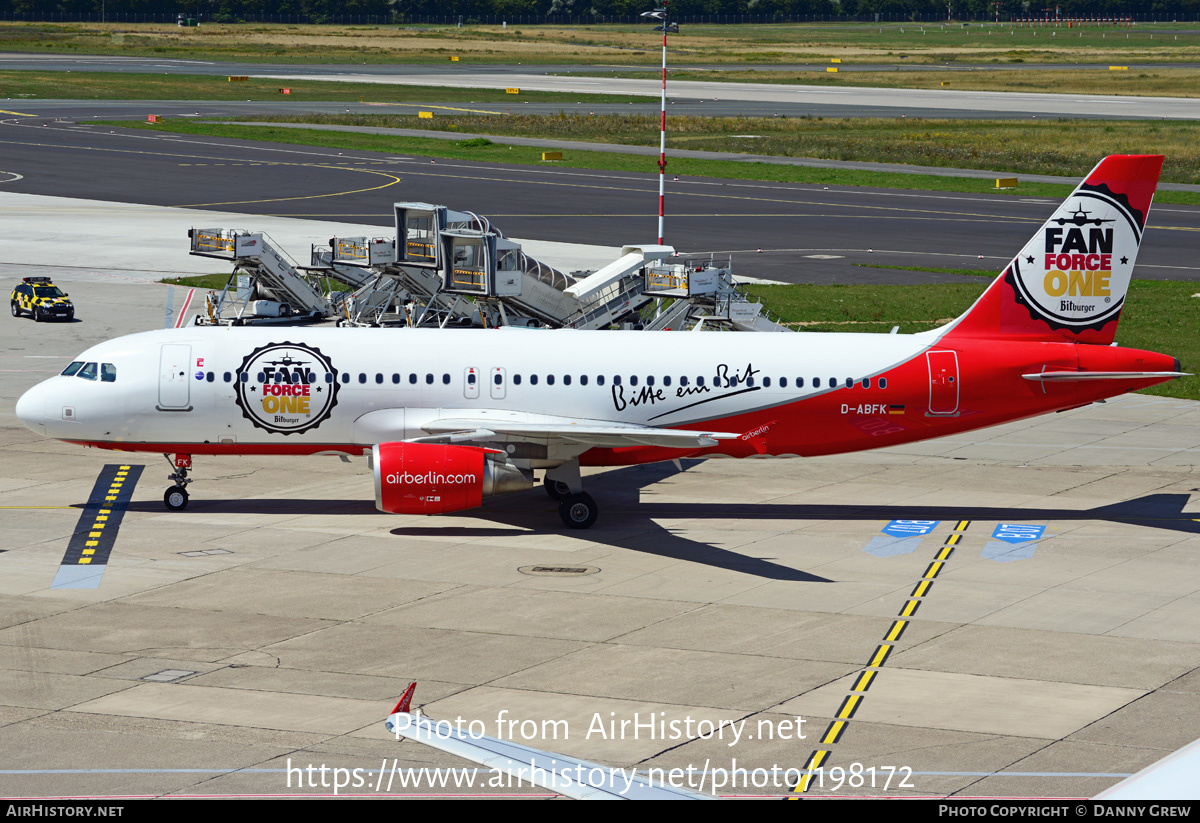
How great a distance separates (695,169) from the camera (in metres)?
115

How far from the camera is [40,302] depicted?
60875mm

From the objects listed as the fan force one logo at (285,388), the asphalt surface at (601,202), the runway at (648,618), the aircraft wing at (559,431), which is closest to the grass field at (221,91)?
the asphalt surface at (601,202)

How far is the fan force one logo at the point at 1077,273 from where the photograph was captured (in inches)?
1452

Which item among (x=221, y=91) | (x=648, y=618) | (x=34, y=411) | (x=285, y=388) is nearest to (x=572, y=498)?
(x=648, y=618)

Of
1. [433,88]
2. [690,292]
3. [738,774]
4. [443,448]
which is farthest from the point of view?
[433,88]

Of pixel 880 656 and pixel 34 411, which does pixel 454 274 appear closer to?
pixel 34 411

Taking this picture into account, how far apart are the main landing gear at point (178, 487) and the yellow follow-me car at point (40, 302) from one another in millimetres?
26996

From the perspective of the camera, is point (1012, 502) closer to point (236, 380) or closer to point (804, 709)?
point (804, 709)

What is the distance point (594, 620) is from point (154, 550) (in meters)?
11.2

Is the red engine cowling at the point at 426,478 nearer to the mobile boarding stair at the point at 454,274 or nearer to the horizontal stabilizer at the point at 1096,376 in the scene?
the horizontal stabilizer at the point at 1096,376

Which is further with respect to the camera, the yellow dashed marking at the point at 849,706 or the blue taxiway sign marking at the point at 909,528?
the blue taxiway sign marking at the point at 909,528

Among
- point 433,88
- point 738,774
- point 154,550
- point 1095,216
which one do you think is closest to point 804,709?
point 738,774

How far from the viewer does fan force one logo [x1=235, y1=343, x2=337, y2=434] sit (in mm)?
35688

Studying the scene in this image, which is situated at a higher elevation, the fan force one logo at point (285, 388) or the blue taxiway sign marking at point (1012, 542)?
the fan force one logo at point (285, 388)
